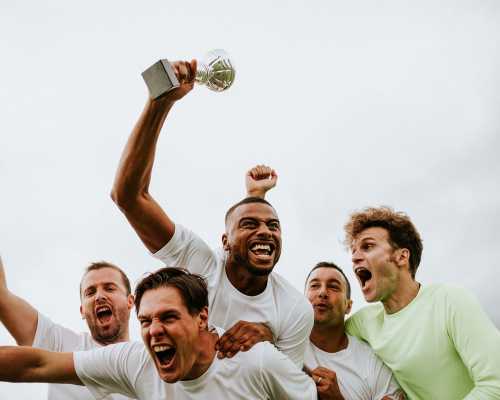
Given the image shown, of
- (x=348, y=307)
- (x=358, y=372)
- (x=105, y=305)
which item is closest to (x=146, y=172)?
(x=105, y=305)

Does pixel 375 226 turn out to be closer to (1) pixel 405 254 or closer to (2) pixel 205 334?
(1) pixel 405 254

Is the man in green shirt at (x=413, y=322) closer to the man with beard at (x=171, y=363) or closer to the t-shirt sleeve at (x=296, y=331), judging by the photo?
the t-shirt sleeve at (x=296, y=331)

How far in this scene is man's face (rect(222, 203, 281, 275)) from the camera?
5.46m

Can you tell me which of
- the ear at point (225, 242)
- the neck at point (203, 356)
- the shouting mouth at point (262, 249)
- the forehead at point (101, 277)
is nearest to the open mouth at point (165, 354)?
the neck at point (203, 356)

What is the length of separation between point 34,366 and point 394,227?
349 centimetres

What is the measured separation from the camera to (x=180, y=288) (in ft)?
15.2

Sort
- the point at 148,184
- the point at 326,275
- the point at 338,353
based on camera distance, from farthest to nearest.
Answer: the point at 326,275, the point at 338,353, the point at 148,184

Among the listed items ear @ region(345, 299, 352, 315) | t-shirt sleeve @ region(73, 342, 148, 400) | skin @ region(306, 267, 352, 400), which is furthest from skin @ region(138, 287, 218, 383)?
ear @ region(345, 299, 352, 315)

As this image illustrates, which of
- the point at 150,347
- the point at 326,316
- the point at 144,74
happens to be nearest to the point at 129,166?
the point at 144,74

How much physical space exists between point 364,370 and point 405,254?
1.17 metres

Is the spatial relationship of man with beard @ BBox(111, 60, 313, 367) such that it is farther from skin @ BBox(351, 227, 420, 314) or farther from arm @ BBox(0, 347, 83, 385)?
arm @ BBox(0, 347, 83, 385)

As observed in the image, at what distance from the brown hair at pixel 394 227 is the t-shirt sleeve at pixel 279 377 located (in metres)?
1.97

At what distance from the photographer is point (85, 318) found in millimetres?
6637

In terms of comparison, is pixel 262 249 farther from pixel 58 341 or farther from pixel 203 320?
pixel 58 341
